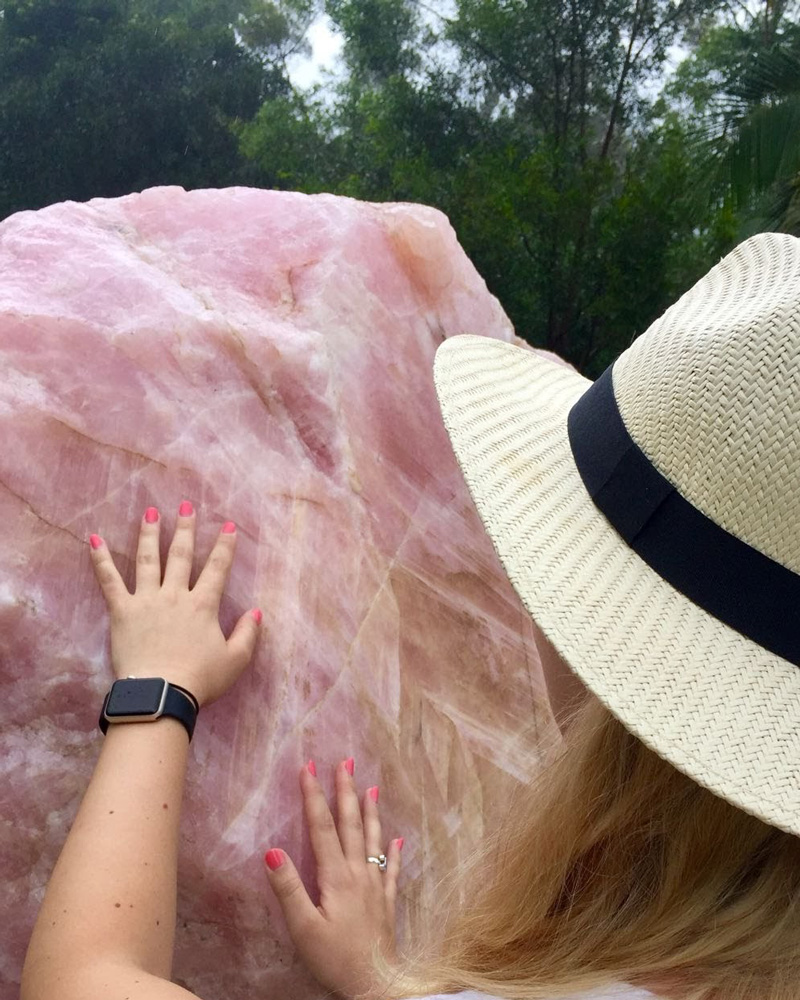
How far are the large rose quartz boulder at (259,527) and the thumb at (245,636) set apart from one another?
0.16 ft

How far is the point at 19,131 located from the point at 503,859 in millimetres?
5144

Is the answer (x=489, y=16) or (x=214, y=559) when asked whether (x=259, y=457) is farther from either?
(x=489, y=16)

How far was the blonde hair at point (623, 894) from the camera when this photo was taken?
30.6 inches

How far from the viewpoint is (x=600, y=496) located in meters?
0.93

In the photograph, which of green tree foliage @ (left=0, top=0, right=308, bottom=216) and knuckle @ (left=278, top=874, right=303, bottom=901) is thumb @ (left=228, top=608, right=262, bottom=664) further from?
green tree foliage @ (left=0, top=0, right=308, bottom=216)

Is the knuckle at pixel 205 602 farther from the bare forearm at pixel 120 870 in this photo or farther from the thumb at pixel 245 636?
the bare forearm at pixel 120 870

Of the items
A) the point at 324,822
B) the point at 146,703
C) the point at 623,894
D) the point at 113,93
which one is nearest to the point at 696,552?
the point at 623,894

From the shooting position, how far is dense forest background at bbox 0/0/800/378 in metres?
5.32

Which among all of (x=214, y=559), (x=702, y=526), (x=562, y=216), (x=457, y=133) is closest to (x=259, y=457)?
(x=214, y=559)

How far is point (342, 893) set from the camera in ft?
4.21

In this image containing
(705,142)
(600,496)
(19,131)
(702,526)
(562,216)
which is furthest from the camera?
(705,142)

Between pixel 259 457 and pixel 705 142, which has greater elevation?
pixel 705 142

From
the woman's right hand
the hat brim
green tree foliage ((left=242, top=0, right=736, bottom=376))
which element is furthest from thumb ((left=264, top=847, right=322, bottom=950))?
green tree foliage ((left=242, top=0, right=736, bottom=376))

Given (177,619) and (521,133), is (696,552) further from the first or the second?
A: (521,133)
